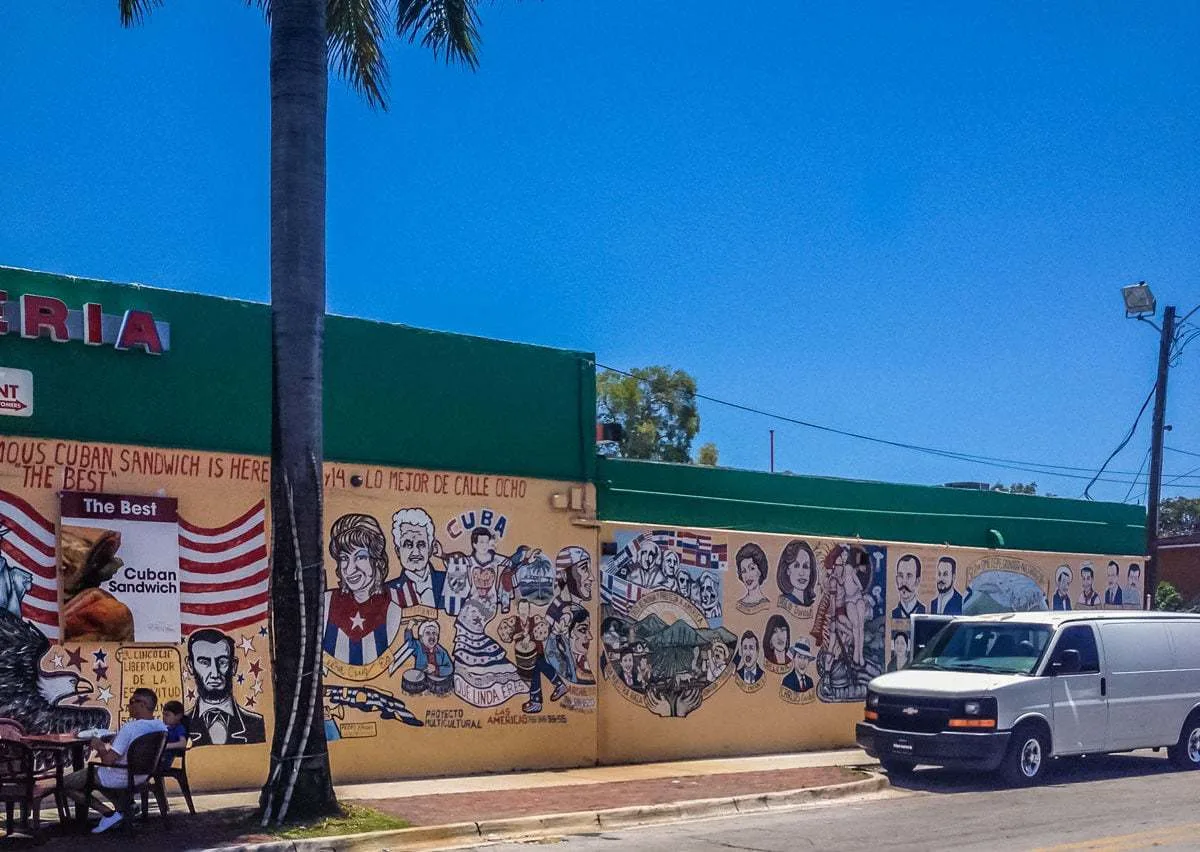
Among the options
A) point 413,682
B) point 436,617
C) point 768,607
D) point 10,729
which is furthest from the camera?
point 768,607

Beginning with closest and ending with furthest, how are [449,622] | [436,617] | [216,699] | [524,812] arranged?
1. [524,812]
2. [216,699]
3. [436,617]
4. [449,622]

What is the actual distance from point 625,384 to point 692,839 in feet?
133

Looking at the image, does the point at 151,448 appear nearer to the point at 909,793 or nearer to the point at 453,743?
the point at 453,743

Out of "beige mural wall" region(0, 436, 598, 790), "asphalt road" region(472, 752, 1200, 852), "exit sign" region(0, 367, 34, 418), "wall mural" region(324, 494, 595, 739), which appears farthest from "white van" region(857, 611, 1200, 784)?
"exit sign" region(0, 367, 34, 418)

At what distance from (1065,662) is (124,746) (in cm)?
1064

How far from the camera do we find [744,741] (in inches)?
748

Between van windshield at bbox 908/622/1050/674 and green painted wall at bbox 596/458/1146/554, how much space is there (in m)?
3.56

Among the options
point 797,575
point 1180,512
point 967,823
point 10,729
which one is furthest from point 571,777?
point 1180,512

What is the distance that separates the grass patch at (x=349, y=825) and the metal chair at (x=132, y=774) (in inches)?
45.4

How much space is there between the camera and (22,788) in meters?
10.9

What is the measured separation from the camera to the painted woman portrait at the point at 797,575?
1983 centimetres

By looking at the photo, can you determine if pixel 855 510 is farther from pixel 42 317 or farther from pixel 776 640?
pixel 42 317

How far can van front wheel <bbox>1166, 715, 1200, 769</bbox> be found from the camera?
1742 centimetres

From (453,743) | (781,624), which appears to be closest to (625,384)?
(781,624)
